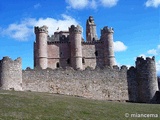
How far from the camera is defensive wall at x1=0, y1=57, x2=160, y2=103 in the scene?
35656 millimetres

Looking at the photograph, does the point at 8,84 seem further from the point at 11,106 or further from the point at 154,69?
the point at 154,69

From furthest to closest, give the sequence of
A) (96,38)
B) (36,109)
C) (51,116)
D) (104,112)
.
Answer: (96,38) < (104,112) < (36,109) < (51,116)

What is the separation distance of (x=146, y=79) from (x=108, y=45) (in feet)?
58.8

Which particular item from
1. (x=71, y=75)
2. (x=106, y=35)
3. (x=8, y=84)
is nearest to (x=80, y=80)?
(x=71, y=75)

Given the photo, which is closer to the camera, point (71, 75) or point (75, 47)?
point (71, 75)

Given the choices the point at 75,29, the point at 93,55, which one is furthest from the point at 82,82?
the point at 93,55

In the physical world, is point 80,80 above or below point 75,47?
below

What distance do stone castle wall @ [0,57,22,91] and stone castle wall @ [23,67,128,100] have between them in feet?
4.55

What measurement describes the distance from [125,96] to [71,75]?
720 centimetres

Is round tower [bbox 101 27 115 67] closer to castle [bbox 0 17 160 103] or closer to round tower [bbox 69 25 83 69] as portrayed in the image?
round tower [bbox 69 25 83 69]

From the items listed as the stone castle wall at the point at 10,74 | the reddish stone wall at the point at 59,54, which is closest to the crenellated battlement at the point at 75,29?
the reddish stone wall at the point at 59,54

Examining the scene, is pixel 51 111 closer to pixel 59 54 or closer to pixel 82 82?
pixel 82 82

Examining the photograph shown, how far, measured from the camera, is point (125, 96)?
38.9 metres

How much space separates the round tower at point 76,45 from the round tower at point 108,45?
4542 mm
